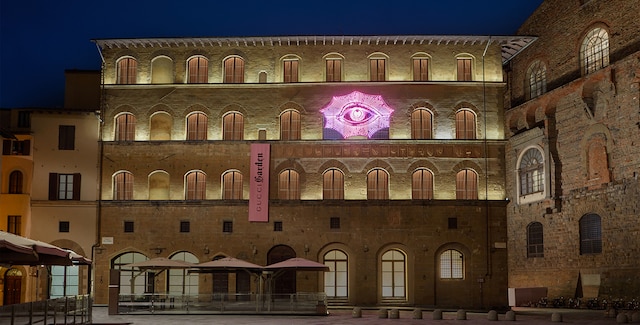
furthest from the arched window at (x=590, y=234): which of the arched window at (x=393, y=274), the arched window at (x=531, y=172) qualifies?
the arched window at (x=393, y=274)

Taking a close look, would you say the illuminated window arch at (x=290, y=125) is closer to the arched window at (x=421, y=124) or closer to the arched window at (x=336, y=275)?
the arched window at (x=421, y=124)

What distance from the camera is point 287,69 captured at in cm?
4484

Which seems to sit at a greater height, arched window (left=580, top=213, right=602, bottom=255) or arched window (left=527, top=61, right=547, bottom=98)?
arched window (left=527, top=61, right=547, bottom=98)

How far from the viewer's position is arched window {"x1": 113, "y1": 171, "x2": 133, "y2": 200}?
4416 centimetres

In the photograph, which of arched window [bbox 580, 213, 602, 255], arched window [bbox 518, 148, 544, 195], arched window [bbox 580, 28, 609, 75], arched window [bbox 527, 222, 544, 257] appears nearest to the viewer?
arched window [bbox 580, 213, 602, 255]

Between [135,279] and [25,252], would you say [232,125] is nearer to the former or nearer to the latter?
[135,279]

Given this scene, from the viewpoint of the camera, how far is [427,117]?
4431cm

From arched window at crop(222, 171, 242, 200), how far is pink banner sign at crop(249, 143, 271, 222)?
2.78 ft

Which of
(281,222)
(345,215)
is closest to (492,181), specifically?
(345,215)

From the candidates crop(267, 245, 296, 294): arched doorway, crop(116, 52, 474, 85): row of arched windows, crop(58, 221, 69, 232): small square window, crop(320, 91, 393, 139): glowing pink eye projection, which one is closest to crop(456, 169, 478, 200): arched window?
crop(320, 91, 393, 139): glowing pink eye projection

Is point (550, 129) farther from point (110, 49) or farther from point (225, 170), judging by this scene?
point (110, 49)

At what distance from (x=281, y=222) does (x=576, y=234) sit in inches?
615

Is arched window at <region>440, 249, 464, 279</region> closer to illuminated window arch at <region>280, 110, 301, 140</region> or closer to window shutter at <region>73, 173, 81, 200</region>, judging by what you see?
illuminated window arch at <region>280, 110, 301, 140</region>

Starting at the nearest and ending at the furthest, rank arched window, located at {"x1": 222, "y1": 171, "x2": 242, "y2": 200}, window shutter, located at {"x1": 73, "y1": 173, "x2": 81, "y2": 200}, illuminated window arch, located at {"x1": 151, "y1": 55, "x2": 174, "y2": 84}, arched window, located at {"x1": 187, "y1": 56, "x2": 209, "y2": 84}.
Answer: arched window, located at {"x1": 222, "y1": 171, "x2": 242, "y2": 200} → window shutter, located at {"x1": 73, "y1": 173, "x2": 81, "y2": 200} → arched window, located at {"x1": 187, "y1": 56, "x2": 209, "y2": 84} → illuminated window arch, located at {"x1": 151, "y1": 55, "x2": 174, "y2": 84}
